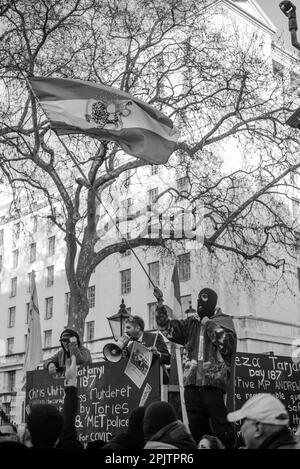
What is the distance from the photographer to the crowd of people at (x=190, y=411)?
132 inches

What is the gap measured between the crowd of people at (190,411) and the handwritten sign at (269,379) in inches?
40.6

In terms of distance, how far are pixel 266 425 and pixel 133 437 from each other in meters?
1.43

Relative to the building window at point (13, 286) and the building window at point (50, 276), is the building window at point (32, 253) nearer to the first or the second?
the building window at point (50, 276)

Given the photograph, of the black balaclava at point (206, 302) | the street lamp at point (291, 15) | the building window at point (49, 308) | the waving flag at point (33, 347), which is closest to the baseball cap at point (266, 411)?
the black balaclava at point (206, 302)

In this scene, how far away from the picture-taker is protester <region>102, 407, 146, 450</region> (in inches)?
167

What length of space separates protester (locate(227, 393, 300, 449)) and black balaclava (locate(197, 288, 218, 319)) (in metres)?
2.98

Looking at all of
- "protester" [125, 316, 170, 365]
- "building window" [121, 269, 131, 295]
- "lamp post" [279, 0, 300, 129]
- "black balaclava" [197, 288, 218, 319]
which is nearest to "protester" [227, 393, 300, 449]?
"black balaclava" [197, 288, 218, 319]

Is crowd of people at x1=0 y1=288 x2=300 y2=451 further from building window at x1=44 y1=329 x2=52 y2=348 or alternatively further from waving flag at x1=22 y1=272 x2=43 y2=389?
building window at x1=44 y1=329 x2=52 y2=348

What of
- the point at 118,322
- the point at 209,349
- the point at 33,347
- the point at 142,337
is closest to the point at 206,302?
the point at 209,349

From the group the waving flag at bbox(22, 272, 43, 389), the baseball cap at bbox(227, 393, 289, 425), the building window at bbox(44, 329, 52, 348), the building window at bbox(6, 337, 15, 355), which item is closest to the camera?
the baseball cap at bbox(227, 393, 289, 425)

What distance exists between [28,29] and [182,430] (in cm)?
1530

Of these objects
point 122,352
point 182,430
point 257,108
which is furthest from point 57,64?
point 182,430

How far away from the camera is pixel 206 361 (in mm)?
6191
